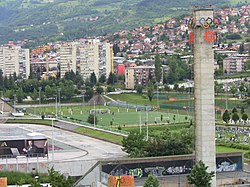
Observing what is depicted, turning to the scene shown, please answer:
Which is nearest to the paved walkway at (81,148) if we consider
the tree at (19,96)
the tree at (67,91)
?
the tree at (19,96)

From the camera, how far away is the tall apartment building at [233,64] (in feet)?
363

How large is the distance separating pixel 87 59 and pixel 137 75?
10738 millimetres

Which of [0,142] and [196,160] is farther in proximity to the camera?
[0,142]

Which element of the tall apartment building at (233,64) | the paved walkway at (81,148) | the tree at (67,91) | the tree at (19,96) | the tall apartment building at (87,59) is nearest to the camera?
the paved walkway at (81,148)

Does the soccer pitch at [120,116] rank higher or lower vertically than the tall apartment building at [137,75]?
lower

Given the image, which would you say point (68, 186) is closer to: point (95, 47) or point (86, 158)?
point (86, 158)

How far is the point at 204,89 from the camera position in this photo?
104 feet

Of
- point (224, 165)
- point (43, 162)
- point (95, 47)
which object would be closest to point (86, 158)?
point (43, 162)

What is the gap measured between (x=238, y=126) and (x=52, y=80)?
49.9 m

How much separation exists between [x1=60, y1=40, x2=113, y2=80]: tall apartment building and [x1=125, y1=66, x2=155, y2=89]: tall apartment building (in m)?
7.34

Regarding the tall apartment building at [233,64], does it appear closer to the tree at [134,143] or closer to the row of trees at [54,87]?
the row of trees at [54,87]

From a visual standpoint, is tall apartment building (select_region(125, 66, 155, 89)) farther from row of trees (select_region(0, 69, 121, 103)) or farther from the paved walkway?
the paved walkway

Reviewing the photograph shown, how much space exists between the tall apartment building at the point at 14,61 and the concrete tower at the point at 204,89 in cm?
9820

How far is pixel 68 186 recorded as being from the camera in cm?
3083
